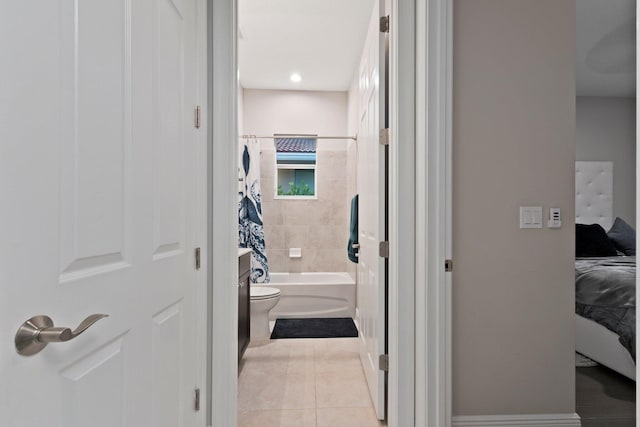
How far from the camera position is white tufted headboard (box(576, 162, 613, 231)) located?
4.50 meters

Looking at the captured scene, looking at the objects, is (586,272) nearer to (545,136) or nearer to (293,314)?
(545,136)

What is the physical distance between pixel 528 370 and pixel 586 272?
151cm

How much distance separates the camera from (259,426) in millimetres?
1973

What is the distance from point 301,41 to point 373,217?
206cm

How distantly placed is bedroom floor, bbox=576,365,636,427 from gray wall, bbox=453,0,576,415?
488 millimetres

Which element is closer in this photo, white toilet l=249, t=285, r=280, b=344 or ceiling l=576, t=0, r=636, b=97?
ceiling l=576, t=0, r=636, b=97

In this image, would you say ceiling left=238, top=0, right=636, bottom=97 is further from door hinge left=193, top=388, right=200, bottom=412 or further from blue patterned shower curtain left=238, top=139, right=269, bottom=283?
door hinge left=193, top=388, right=200, bottom=412

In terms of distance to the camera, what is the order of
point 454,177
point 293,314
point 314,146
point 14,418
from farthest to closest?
point 314,146 < point 293,314 < point 454,177 < point 14,418

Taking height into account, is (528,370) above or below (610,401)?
above

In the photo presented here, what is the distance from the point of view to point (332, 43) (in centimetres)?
343

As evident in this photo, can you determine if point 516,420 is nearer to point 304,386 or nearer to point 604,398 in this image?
point 604,398

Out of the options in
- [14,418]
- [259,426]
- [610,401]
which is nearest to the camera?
[14,418]

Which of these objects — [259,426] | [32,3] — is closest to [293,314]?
[259,426]

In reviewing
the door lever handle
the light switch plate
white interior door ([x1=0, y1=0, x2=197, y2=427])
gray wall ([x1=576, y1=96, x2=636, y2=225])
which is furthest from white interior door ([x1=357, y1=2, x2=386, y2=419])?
gray wall ([x1=576, y1=96, x2=636, y2=225])
